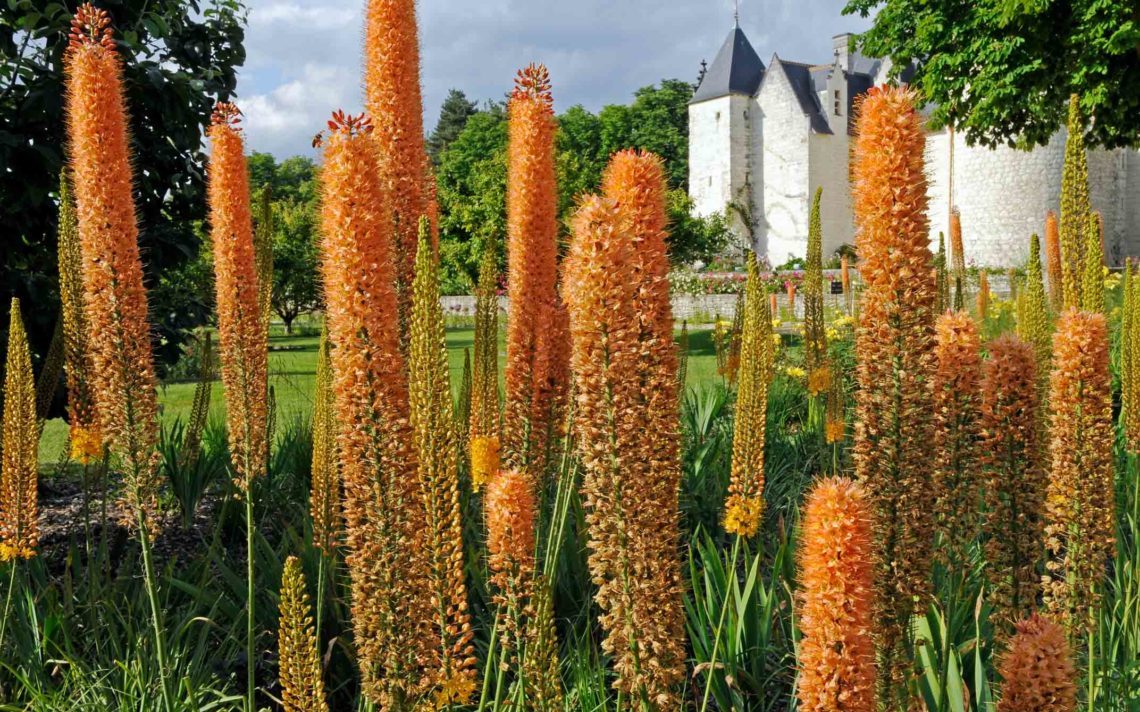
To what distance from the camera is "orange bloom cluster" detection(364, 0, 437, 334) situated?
332 centimetres

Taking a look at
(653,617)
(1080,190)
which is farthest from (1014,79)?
(653,617)

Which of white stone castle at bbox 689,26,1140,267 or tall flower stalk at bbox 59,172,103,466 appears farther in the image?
white stone castle at bbox 689,26,1140,267

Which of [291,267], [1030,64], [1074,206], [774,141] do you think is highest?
[774,141]

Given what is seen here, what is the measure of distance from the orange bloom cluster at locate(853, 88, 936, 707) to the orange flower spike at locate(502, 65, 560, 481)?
4.18 ft

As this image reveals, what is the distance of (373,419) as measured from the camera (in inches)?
80.4

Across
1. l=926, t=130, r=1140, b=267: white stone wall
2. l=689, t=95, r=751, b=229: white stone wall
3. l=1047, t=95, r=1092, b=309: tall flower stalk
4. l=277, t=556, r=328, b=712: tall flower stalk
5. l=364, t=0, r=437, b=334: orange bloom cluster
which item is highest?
l=689, t=95, r=751, b=229: white stone wall

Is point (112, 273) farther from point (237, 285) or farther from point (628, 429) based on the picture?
point (628, 429)

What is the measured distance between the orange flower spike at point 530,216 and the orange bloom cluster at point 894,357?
1274 millimetres

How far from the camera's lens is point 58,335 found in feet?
14.1

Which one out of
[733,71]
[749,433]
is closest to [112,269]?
[749,433]

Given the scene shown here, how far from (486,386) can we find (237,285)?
3.37ft

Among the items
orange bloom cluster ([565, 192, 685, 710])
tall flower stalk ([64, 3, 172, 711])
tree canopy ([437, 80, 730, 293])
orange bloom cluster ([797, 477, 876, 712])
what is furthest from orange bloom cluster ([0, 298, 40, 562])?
tree canopy ([437, 80, 730, 293])

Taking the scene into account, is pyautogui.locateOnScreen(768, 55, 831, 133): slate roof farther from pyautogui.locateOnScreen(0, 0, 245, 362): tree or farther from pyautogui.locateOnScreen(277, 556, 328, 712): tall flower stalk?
pyautogui.locateOnScreen(277, 556, 328, 712): tall flower stalk

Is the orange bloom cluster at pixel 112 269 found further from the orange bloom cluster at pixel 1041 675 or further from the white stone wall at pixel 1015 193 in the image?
the white stone wall at pixel 1015 193
